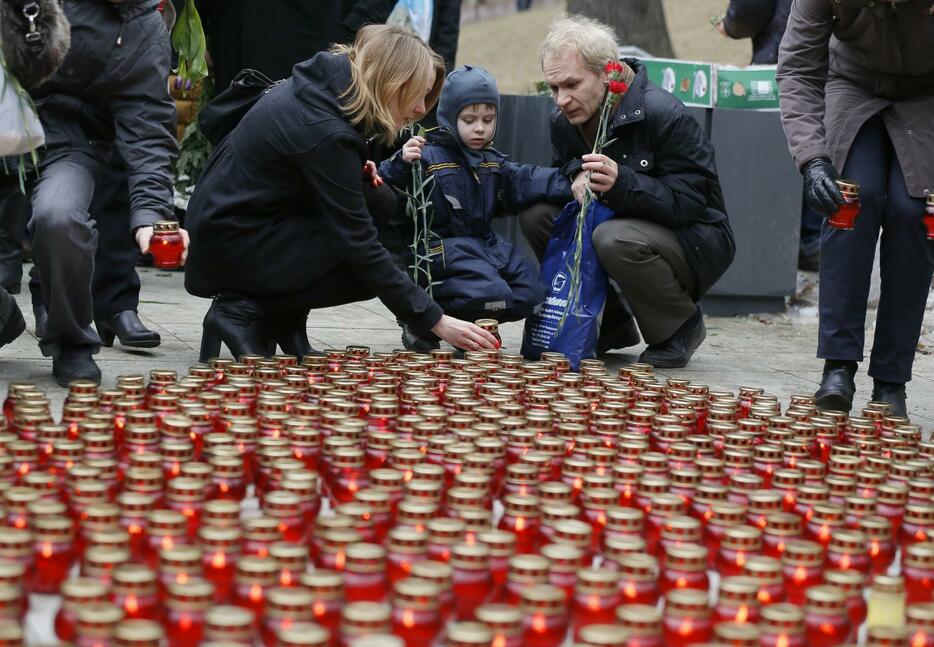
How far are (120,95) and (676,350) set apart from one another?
8.74ft

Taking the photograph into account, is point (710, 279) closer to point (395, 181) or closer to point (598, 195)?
point (598, 195)

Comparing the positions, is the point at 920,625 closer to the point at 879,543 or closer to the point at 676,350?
the point at 879,543

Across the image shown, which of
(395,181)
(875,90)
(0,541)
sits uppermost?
(875,90)

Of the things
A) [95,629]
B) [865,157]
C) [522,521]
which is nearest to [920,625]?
[522,521]

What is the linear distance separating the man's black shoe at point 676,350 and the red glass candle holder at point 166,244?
2364 mm

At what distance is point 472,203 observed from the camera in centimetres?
618

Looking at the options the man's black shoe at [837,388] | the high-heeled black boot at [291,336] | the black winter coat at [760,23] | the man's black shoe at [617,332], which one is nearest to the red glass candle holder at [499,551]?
the man's black shoe at [837,388]

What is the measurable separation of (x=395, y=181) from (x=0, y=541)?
3.61 m

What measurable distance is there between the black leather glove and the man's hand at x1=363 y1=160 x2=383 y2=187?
5.47 feet

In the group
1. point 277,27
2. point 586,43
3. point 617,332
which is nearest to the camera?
point 586,43

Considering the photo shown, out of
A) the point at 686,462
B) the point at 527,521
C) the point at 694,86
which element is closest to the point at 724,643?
the point at 527,521

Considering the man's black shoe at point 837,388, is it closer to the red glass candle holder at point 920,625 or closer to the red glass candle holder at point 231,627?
the red glass candle holder at point 920,625

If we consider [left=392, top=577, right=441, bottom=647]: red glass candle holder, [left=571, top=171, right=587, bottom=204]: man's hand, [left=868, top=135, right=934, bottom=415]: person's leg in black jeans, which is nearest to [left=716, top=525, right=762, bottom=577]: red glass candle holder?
[left=392, top=577, right=441, bottom=647]: red glass candle holder

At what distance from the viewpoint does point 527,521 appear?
3041mm
